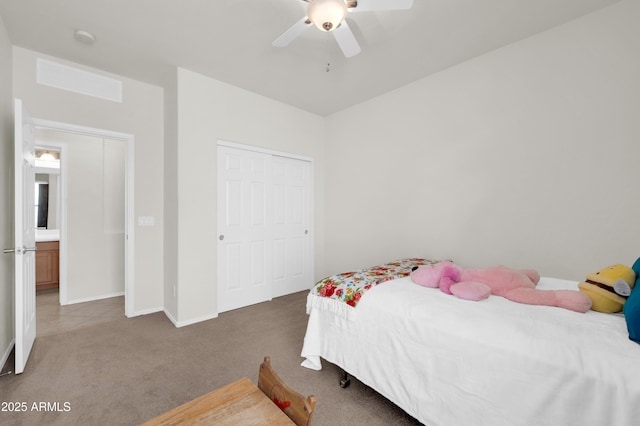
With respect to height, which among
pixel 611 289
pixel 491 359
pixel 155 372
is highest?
pixel 611 289

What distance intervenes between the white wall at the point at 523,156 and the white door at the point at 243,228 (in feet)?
4.75

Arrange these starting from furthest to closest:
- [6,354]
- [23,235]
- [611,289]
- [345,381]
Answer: [6,354] < [23,235] < [345,381] < [611,289]

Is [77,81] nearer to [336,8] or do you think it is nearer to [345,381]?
[336,8]

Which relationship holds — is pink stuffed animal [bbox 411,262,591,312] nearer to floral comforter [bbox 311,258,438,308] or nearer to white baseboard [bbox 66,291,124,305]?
floral comforter [bbox 311,258,438,308]

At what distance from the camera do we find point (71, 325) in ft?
9.48

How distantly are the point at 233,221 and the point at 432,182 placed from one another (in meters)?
2.35

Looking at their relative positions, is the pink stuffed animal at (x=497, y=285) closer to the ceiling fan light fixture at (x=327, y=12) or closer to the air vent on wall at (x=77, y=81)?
the ceiling fan light fixture at (x=327, y=12)

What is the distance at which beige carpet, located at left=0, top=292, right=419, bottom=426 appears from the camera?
165cm

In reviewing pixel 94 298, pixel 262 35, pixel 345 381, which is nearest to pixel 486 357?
pixel 345 381

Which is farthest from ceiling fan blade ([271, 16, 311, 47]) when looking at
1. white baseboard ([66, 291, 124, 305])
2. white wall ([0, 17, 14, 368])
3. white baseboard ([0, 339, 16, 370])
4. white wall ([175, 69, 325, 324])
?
white baseboard ([66, 291, 124, 305])

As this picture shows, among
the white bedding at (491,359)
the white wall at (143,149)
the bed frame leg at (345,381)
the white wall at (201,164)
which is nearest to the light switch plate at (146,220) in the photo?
the white wall at (143,149)

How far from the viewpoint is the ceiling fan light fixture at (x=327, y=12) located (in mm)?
1582

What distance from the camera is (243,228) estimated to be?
3.45 metres

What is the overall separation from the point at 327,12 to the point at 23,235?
8.71 feet
